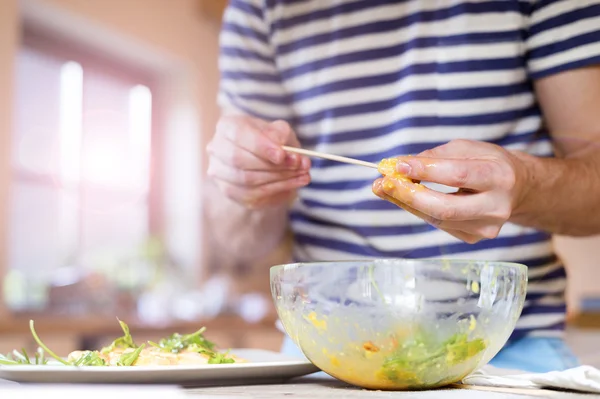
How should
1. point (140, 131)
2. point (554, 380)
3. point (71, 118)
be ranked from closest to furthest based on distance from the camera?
point (554, 380) → point (71, 118) → point (140, 131)

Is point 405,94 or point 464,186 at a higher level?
point 405,94

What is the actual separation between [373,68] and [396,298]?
54 cm

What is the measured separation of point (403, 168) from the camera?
59cm

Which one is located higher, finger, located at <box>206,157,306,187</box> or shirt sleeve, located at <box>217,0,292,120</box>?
shirt sleeve, located at <box>217,0,292,120</box>

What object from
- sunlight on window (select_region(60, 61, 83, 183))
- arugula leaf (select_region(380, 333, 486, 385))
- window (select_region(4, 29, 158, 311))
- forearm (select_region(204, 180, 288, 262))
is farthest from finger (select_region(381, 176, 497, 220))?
sunlight on window (select_region(60, 61, 83, 183))

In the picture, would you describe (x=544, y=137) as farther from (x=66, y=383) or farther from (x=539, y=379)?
(x=66, y=383)

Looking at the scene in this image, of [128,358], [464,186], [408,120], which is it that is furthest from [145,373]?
[408,120]

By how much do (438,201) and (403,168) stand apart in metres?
0.04

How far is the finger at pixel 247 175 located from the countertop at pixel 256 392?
0.99 ft

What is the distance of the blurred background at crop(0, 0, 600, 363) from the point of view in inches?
116

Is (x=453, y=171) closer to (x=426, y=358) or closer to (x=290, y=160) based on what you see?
(x=426, y=358)

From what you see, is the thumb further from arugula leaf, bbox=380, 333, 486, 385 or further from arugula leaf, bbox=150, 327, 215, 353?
arugula leaf, bbox=380, 333, 486, 385

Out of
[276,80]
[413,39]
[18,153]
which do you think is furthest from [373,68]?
[18,153]

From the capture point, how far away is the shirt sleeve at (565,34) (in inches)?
32.6
